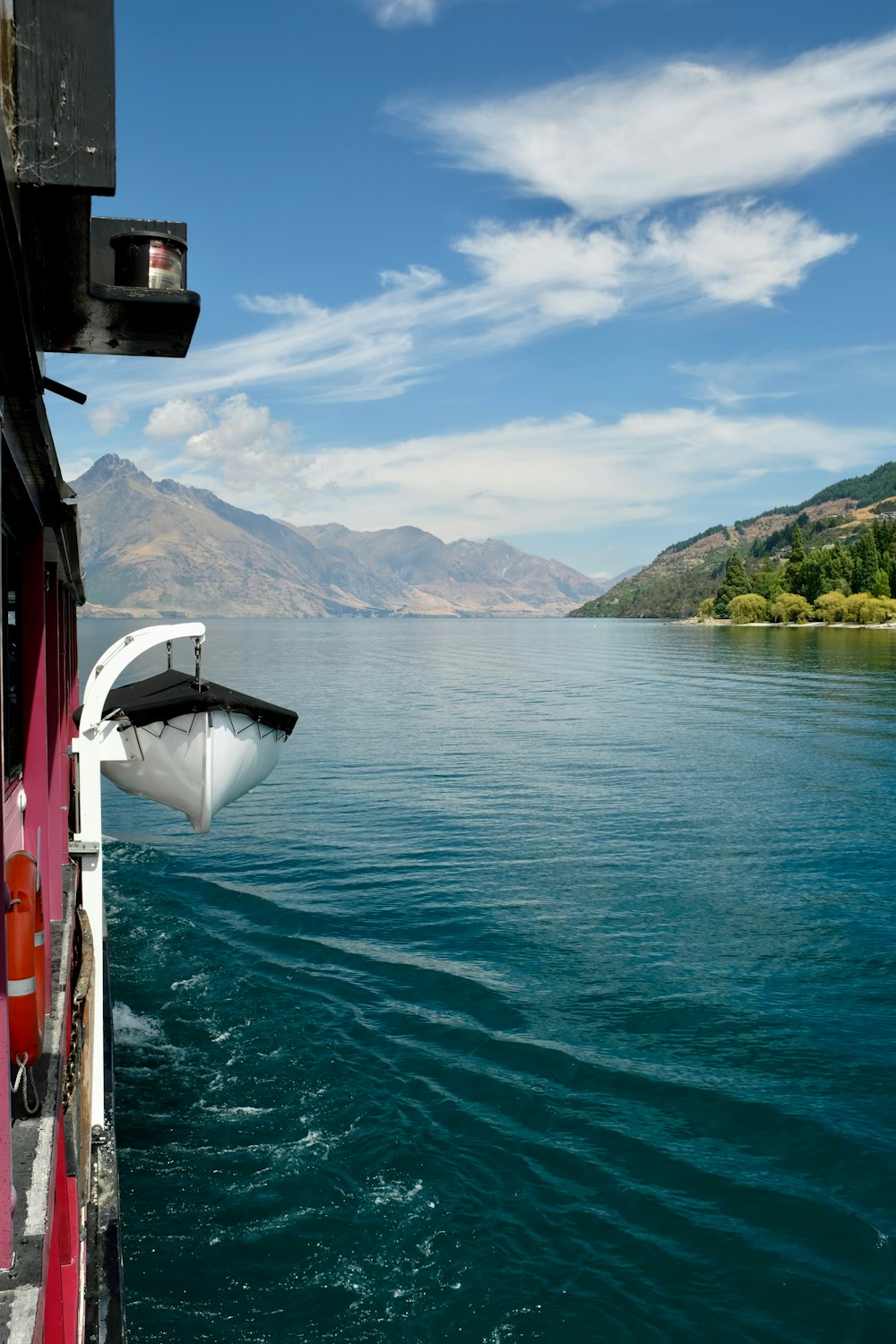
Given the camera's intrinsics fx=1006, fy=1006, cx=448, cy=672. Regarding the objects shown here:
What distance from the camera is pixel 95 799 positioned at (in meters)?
8.71

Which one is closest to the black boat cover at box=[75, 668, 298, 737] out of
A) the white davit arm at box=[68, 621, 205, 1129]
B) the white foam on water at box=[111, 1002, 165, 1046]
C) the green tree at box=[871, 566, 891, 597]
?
the white davit arm at box=[68, 621, 205, 1129]

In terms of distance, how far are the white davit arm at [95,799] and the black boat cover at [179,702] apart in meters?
0.81

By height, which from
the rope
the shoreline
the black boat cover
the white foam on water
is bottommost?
the white foam on water

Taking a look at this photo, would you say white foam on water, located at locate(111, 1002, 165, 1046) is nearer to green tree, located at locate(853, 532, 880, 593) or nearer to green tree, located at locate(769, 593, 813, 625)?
green tree, located at locate(853, 532, 880, 593)

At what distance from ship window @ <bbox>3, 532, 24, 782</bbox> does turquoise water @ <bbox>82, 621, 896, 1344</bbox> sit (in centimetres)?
607

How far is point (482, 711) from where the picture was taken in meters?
56.2

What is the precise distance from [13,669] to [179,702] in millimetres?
3829

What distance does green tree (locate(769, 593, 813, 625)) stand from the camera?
594 feet

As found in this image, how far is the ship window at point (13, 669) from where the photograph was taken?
6.07 meters

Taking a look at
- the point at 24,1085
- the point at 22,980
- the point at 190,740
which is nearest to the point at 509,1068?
the point at 190,740

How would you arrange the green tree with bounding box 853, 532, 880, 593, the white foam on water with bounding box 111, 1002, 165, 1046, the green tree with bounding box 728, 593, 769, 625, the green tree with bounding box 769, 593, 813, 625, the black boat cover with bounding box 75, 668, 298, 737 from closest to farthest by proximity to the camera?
the black boat cover with bounding box 75, 668, 298, 737
the white foam on water with bounding box 111, 1002, 165, 1046
the green tree with bounding box 853, 532, 880, 593
the green tree with bounding box 769, 593, 813, 625
the green tree with bounding box 728, 593, 769, 625

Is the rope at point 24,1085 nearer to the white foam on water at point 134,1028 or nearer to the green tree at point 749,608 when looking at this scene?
the white foam on water at point 134,1028

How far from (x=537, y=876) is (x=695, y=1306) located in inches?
518

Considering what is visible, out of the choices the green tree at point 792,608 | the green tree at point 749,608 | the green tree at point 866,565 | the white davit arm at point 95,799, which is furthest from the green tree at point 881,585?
the white davit arm at point 95,799
